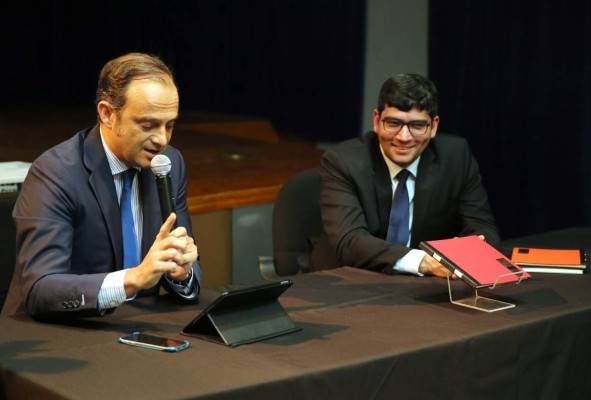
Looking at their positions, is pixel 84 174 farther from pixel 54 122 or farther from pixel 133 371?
pixel 54 122

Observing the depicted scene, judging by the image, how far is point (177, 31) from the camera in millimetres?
8523

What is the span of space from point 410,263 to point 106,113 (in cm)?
97

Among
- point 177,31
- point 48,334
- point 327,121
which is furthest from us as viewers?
point 177,31

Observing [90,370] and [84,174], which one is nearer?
[90,370]

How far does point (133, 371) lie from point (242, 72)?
19.0 feet

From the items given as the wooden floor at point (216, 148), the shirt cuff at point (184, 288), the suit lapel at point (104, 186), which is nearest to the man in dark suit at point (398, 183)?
the shirt cuff at point (184, 288)

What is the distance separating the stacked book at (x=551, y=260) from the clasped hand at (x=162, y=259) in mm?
1173

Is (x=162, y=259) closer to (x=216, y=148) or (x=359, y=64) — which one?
(x=359, y=64)

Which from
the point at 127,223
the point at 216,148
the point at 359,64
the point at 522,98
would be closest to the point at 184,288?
the point at 127,223

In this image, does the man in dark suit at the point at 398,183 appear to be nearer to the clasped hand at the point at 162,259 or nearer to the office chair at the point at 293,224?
the office chair at the point at 293,224

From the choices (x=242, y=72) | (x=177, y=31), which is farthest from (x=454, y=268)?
(x=177, y=31)

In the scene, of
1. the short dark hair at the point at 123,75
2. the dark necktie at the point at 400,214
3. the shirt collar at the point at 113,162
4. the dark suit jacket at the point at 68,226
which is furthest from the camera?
the dark necktie at the point at 400,214

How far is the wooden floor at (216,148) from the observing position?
15.9 ft

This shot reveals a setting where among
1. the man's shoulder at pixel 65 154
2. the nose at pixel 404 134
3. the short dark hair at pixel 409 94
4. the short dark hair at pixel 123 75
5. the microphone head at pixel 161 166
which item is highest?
the short dark hair at pixel 123 75
